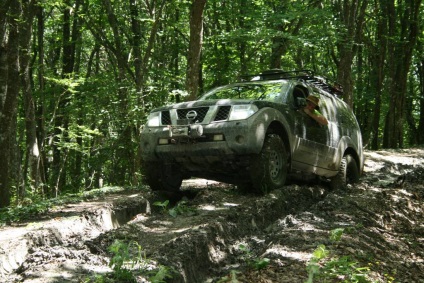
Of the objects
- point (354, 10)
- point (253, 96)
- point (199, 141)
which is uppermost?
point (354, 10)

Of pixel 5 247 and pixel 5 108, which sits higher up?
pixel 5 108

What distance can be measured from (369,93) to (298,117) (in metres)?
17.8

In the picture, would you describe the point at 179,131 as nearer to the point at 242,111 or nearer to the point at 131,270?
the point at 242,111

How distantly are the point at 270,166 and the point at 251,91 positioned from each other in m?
1.61

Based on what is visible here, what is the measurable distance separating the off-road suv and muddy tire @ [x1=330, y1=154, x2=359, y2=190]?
0.06 feet

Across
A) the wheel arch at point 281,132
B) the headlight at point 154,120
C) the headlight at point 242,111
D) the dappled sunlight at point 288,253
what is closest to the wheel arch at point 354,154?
the wheel arch at point 281,132

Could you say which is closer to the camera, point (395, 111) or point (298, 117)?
point (298, 117)

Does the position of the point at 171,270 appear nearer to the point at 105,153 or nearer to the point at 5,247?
the point at 5,247

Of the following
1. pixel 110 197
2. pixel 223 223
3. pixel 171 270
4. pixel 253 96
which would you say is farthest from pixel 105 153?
pixel 171 270

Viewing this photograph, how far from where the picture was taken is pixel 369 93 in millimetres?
24766

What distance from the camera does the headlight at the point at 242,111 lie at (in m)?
7.05

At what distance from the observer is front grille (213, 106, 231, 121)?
7158 mm

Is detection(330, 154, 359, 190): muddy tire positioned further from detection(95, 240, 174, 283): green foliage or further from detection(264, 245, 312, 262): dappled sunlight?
detection(95, 240, 174, 283): green foliage

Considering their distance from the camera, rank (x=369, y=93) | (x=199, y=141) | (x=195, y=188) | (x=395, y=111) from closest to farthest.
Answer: (x=199, y=141)
(x=195, y=188)
(x=395, y=111)
(x=369, y=93)
